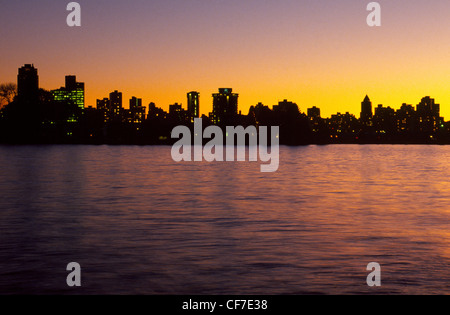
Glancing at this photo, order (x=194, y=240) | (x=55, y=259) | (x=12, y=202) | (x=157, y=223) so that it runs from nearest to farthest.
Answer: (x=55, y=259)
(x=194, y=240)
(x=157, y=223)
(x=12, y=202)

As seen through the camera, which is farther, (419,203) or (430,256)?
(419,203)

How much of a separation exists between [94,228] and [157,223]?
312 cm

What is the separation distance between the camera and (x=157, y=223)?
95.3 feet

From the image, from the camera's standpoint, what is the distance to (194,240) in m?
23.8

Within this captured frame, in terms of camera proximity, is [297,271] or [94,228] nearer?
[297,271]

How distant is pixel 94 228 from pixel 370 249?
39.3 feet
